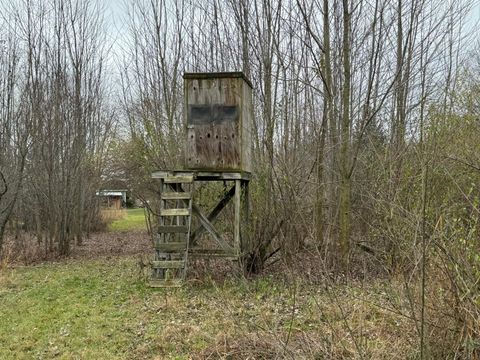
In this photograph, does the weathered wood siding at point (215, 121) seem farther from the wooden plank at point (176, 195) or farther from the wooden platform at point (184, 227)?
the wooden plank at point (176, 195)

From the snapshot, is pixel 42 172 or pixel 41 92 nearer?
pixel 41 92

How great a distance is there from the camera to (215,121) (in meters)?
8.41

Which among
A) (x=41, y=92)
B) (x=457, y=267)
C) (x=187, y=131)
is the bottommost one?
(x=457, y=267)

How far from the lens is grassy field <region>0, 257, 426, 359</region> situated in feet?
13.1

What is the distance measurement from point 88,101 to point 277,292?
10.7 metres

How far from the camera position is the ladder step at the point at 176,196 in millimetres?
8328

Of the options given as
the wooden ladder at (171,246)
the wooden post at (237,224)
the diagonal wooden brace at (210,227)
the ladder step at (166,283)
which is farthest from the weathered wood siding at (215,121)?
the ladder step at (166,283)

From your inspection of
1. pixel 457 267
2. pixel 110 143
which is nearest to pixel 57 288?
pixel 457 267

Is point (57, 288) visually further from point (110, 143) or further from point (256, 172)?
point (110, 143)

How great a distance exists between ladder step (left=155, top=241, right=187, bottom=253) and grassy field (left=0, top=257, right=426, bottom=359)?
1.99 ft

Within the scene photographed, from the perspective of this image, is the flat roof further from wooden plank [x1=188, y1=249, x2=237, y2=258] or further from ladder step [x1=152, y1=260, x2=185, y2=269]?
ladder step [x1=152, y1=260, x2=185, y2=269]

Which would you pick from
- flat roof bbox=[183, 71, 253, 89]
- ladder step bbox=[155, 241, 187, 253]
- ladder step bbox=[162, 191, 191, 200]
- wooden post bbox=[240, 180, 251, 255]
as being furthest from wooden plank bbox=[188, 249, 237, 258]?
flat roof bbox=[183, 71, 253, 89]

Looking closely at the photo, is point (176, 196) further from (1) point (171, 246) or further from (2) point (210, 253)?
(2) point (210, 253)

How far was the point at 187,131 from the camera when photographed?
8.45m
